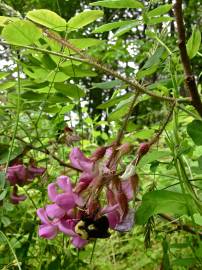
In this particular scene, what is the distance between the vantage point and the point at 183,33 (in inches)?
28.3

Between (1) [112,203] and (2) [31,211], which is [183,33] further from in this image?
(2) [31,211]

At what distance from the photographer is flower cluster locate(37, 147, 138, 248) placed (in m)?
0.60

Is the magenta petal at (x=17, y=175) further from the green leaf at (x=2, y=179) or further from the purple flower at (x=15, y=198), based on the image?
the green leaf at (x=2, y=179)

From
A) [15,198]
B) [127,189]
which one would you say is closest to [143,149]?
[127,189]

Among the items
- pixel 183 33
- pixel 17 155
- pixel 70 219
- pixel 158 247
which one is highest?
pixel 183 33

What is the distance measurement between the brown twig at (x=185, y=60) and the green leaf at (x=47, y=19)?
18cm

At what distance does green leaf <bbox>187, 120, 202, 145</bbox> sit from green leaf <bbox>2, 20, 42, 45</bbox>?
0.85 ft

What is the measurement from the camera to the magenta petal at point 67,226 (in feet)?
2.00

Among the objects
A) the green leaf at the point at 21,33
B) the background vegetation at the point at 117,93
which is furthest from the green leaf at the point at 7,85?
the green leaf at the point at 21,33

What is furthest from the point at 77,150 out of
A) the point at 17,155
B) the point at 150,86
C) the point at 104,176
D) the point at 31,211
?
the point at 31,211

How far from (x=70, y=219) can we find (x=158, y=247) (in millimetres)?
1040

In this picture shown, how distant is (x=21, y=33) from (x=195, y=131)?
0.96ft

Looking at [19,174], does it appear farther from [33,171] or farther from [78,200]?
[78,200]

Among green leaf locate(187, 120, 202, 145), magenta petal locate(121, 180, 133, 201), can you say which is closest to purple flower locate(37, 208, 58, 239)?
magenta petal locate(121, 180, 133, 201)
